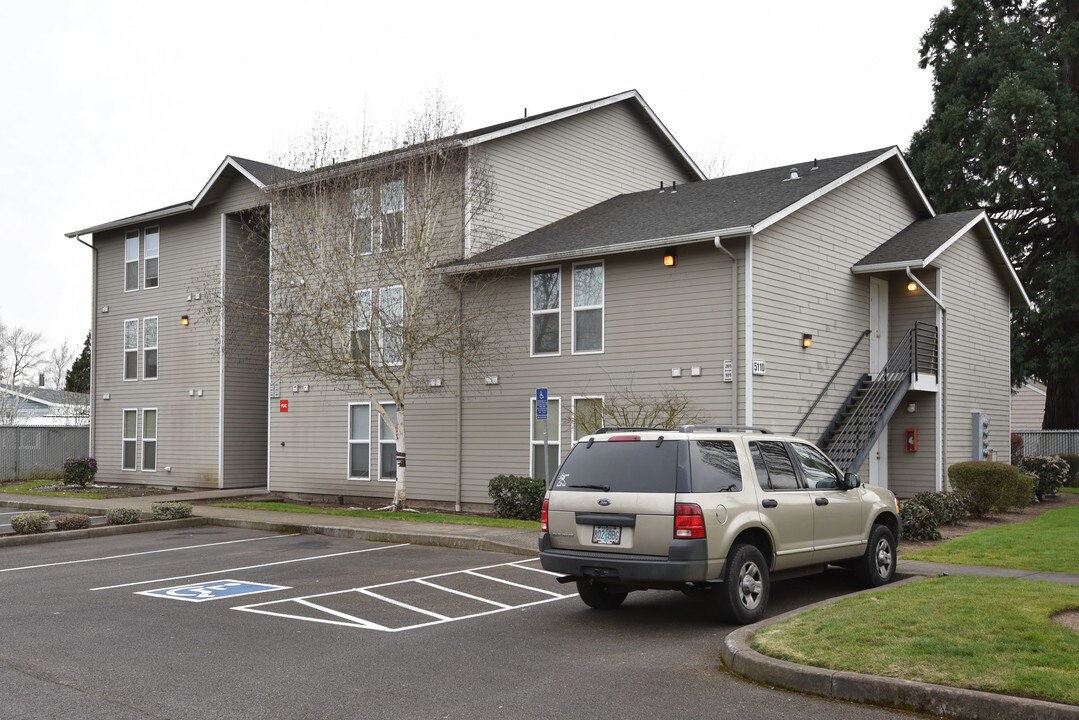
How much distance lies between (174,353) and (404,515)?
12.2 m

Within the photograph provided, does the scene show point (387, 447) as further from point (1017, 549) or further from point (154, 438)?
point (1017, 549)

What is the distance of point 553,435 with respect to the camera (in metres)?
20.0

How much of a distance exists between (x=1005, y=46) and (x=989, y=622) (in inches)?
1183

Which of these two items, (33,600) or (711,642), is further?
(33,600)

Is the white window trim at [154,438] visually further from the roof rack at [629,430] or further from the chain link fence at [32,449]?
the roof rack at [629,430]

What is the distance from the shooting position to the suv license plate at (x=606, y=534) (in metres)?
9.21

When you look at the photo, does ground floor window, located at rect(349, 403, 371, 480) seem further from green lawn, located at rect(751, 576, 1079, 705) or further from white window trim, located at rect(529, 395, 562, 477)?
green lawn, located at rect(751, 576, 1079, 705)

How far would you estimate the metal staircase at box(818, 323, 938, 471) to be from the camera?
18.8 meters

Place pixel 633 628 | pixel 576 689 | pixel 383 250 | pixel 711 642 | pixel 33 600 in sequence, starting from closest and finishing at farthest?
pixel 576 689
pixel 711 642
pixel 633 628
pixel 33 600
pixel 383 250

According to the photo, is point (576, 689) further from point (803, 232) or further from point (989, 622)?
point (803, 232)

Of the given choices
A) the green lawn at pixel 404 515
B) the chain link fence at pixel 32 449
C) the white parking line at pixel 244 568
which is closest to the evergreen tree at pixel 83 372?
the chain link fence at pixel 32 449

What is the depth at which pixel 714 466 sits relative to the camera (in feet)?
30.8

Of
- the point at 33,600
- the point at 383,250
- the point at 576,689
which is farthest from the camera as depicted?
the point at 383,250

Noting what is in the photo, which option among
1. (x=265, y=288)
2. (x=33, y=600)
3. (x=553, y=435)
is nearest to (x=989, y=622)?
(x=33, y=600)
